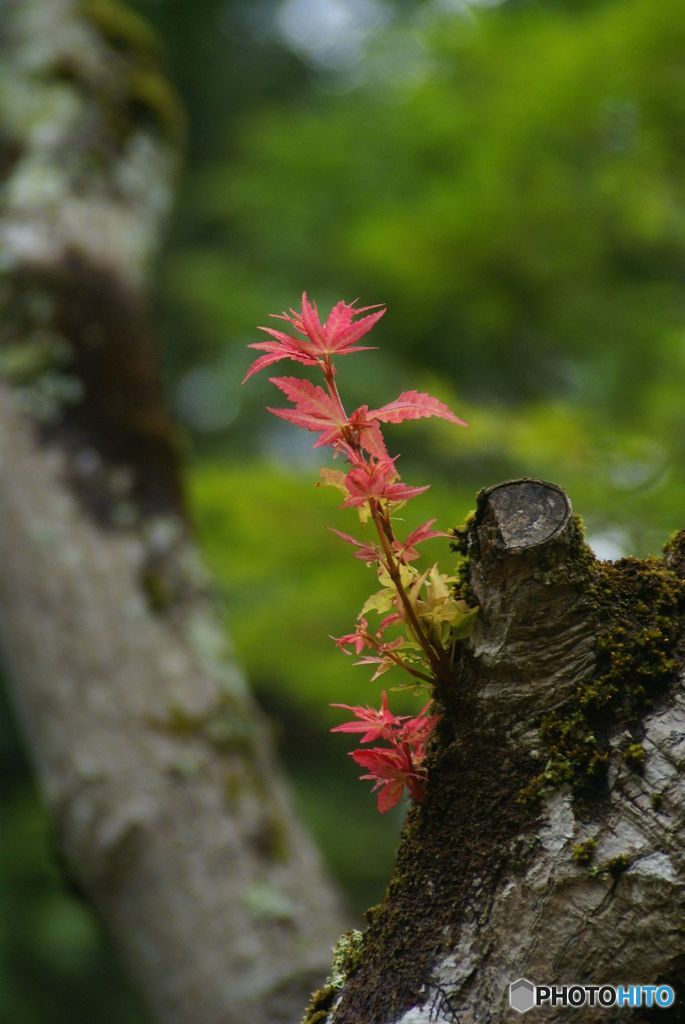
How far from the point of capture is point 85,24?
9.68 feet

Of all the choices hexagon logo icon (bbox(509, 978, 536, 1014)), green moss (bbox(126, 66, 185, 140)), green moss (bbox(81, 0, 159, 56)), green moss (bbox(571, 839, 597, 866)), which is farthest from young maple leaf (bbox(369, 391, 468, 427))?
green moss (bbox(81, 0, 159, 56))

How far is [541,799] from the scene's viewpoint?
900 millimetres

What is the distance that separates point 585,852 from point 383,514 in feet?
1.16

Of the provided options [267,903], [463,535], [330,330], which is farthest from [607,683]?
[267,903]

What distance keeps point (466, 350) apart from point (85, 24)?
3389mm

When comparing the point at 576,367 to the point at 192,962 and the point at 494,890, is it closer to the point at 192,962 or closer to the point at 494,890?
the point at 192,962

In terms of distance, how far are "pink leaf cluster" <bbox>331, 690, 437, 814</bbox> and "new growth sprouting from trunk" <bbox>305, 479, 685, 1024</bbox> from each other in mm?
18

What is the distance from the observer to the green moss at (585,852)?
2.83 ft

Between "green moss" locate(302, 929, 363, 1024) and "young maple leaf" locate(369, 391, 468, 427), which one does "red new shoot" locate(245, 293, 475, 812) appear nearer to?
"young maple leaf" locate(369, 391, 468, 427)

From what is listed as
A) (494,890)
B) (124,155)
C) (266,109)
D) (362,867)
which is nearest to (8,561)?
(124,155)

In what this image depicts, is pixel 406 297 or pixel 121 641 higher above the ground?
pixel 406 297

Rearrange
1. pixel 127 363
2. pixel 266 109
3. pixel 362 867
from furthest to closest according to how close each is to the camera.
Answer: pixel 266 109, pixel 362 867, pixel 127 363

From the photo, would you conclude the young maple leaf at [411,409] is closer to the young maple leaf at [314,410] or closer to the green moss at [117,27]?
the young maple leaf at [314,410]

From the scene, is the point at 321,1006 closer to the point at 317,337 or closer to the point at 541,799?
the point at 541,799
